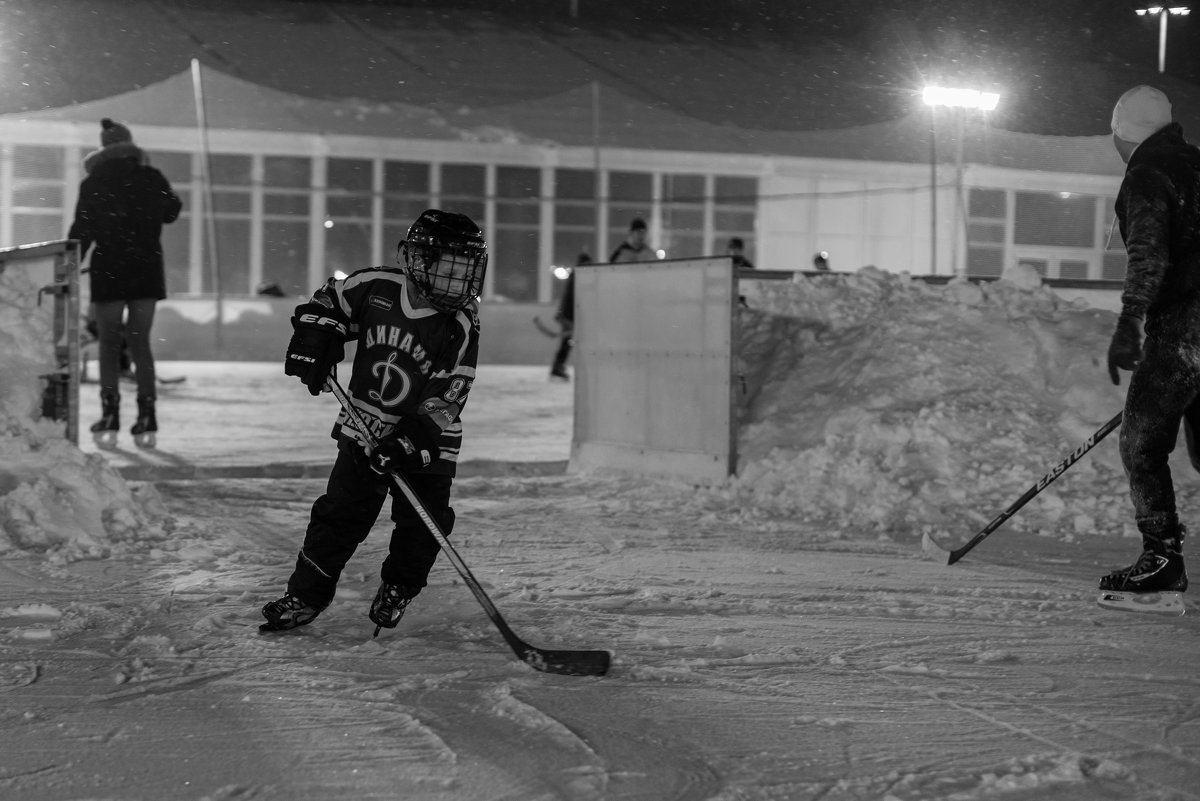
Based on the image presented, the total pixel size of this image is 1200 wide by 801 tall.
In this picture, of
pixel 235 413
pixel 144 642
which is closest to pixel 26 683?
pixel 144 642

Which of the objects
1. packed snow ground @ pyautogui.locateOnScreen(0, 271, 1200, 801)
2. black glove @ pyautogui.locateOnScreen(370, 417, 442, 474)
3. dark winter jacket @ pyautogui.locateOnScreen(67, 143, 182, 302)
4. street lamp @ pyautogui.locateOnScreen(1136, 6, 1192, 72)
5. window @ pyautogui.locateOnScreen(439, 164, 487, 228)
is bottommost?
packed snow ground @ pyautogui.locateOnScreen(0, 271, 1200, 801)

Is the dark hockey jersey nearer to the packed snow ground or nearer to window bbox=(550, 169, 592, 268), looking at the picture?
the packed snow ground

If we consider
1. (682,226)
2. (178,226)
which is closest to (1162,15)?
(682,226)

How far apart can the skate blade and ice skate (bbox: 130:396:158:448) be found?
6.14 m

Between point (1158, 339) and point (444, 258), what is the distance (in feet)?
7.90

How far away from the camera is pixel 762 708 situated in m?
3.22

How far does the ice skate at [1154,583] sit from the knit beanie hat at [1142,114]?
141cm

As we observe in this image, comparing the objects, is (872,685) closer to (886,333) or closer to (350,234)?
(886,333)

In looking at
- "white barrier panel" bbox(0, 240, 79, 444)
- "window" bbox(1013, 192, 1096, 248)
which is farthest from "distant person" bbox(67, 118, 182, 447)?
"window" bbox(1013, 192, 1096, 248)

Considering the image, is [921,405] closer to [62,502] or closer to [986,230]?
[62,502]

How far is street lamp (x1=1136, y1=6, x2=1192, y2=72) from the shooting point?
1827 centimetres

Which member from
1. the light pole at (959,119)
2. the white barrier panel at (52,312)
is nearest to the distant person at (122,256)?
the white barrier panel at (52,312)

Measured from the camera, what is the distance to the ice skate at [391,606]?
3.93m

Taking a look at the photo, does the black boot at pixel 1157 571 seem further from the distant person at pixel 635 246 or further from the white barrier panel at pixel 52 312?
the distant person at pixel 635 246
